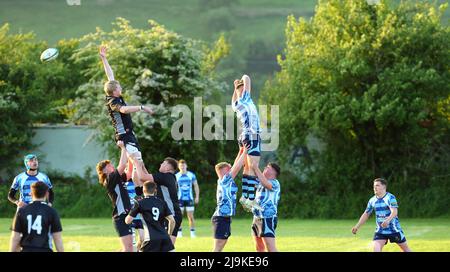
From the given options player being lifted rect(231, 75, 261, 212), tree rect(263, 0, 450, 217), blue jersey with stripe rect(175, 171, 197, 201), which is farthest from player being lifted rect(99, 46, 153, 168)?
tree rect(263, 0, 450, 217)

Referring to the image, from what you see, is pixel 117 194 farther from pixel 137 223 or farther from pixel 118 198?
pixel 137 223

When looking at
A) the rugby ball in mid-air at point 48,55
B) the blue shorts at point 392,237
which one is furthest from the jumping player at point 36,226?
the blue shorts at point 392,237

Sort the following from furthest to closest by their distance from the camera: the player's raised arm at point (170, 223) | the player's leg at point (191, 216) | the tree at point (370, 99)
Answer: the tree at point (370, 99)
the player's leg at point (191, 216)
the player's raised arm at point (170, 223)

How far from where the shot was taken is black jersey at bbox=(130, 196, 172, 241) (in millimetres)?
13336

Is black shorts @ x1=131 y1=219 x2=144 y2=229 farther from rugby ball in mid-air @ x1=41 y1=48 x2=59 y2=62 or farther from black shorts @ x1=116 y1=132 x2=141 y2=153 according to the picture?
rugby ball in mid-air @ x1=41 y1=48 x2=59 y2=62

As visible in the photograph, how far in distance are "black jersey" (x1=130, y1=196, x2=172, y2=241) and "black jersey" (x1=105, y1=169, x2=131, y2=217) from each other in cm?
173

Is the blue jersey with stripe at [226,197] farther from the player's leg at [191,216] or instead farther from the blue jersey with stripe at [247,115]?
the player's leg at [191,216]

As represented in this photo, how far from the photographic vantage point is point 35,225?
1163 cm

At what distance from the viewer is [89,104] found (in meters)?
37.1

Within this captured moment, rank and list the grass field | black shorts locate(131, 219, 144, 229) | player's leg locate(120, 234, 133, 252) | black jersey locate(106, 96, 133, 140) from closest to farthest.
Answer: player's leg locate(120, 234, 133, 252), black jersey locate(106, 96, 133, 140), black shorts locate(131, 219, 144, 229), the grass field

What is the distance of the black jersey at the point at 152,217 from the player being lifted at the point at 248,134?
2.29m

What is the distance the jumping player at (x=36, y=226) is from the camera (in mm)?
11633
